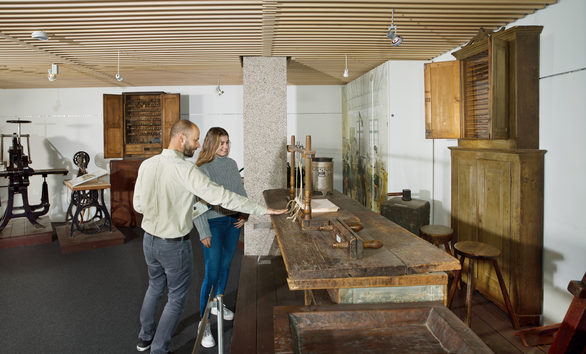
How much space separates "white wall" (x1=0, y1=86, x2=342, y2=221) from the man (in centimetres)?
566

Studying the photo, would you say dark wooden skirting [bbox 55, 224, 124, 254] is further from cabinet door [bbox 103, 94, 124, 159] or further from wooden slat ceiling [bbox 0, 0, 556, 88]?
wooden slat ceiling [bbox 0, 0, 556, 88]

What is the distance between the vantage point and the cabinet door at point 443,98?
4.02 meters

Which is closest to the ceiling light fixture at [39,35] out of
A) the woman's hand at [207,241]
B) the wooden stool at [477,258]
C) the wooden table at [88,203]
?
the woman's hand at [207,241]

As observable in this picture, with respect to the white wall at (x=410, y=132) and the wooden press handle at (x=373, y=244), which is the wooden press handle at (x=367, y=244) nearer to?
the wooden press handle at (x=373, y=244)

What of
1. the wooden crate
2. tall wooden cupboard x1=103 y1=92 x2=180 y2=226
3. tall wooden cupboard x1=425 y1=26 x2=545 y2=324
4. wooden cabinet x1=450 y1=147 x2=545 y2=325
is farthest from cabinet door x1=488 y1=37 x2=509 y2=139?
tall wooden cupboard x1=103 y1=92 x2=180 y2=226

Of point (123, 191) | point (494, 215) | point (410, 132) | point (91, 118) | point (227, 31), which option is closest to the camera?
point (494, 215)

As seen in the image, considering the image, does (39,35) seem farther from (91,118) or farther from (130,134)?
(91,118)

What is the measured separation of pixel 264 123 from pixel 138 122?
4101 mm

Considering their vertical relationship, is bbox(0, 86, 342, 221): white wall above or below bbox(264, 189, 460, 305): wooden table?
above

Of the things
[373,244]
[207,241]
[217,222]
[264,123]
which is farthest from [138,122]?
[373,244]

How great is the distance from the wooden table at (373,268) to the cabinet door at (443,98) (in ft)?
6.87

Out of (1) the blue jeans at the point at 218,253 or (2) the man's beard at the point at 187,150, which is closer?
(2) the man's beard at the point at 187,150

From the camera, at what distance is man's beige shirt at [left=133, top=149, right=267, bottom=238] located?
8.58 feet

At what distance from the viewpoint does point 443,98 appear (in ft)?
13.4
